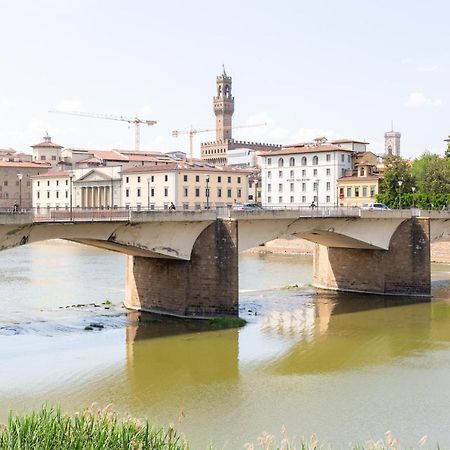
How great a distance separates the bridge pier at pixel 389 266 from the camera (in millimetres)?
41031

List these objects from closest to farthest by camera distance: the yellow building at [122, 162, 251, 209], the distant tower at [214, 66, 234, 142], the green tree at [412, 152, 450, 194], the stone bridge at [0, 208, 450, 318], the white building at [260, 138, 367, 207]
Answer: the stone bridge at [0, 208, 450, 318], the green tree at [412, 152, 450, 194], the white building at [260, 138, 367, 207], the yellow building at [122, 162, 251, 209], the distant tower at [214, 66, 234, 142]

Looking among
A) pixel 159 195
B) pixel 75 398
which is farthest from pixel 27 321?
pixel 159 195

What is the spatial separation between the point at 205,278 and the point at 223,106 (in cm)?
13762

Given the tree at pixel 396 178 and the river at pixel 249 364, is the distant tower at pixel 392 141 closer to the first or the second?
the tree at pixel 396 178

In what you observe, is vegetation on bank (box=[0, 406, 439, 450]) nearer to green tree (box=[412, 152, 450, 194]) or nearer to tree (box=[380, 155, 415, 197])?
tree (box=[380, 155, 415, 197])

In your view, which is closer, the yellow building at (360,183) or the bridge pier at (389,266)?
the bridge pier at (389,266)

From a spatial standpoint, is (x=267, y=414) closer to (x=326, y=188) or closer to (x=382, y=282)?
(x=382, y=282)

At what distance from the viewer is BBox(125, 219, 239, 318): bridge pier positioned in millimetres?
31969

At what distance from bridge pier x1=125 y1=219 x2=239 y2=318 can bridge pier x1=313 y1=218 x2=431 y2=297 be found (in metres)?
12.2

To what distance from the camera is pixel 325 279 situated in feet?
143

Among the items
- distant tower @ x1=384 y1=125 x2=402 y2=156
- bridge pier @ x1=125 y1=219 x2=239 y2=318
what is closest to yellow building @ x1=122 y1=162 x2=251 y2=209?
bridge pier @ x1=125 y1=219 x2=239 y2=318

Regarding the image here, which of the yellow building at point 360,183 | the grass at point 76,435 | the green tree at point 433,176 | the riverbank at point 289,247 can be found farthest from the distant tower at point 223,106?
the grass at point 76,435

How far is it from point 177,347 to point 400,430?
36.1ft

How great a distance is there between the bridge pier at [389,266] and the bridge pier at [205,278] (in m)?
12.2
